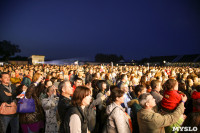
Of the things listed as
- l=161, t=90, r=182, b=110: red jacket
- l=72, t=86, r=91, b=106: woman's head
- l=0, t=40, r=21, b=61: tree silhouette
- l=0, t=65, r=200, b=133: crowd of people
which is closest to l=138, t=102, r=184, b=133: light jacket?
l=0, t=65, r=200, b=133: crowd of people

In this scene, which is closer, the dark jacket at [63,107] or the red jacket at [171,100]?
the dark jacket at [63,107]

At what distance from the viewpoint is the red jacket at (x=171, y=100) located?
9.14 feet

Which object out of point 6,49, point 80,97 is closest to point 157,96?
point 80,97

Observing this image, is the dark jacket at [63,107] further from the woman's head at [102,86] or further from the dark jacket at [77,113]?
the woman's head at [102,86]

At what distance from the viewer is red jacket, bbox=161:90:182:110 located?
2.79 metres

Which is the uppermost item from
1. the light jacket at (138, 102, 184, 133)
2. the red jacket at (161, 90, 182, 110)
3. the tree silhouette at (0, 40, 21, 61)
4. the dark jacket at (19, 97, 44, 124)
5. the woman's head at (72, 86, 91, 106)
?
the tree silhouette at (0, 40, 21, 61)

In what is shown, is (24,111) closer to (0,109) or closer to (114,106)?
(0,109)

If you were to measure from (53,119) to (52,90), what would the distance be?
78 cm

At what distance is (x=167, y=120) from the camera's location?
93.2 inches

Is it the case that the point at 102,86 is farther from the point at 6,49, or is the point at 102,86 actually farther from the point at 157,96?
the point at 6,49

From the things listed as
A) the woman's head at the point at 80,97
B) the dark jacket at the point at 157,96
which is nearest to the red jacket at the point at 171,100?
the dark jacket at the point at 157,96

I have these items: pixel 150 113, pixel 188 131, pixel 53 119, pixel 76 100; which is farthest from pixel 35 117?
pixel 188 131

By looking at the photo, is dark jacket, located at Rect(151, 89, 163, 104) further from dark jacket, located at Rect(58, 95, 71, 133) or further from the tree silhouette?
the tree silhouette

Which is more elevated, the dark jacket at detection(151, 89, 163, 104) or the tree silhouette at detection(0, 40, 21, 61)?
the tree silhouette at detection(0, 40, 21, 61)
